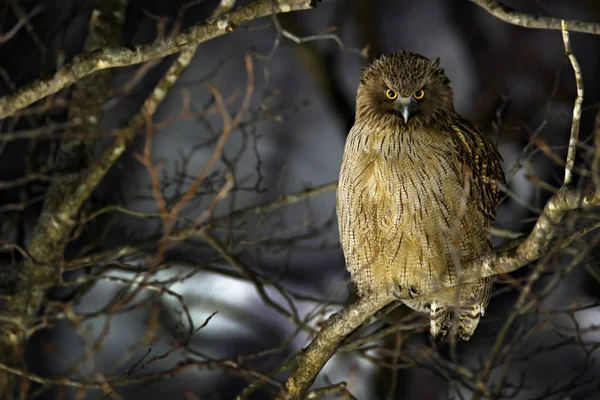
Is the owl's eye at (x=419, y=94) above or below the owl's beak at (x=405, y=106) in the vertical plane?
above

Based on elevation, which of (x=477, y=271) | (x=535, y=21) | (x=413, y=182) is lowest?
(x=477, y=271)

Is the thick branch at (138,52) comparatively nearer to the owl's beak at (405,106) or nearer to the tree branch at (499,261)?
the owl's beak at (405,106)

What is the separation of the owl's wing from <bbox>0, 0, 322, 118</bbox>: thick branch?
2.81 feet

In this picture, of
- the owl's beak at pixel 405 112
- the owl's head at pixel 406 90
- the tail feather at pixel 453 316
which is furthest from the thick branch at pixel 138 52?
the tail feather at pixel 453 316

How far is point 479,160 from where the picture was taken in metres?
3.18

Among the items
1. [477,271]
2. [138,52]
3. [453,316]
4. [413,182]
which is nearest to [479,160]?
[413,182]

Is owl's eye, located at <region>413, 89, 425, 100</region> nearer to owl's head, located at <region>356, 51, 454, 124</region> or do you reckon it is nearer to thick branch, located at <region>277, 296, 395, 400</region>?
owl's head, located at <region>356, 51, 454, 124</region>

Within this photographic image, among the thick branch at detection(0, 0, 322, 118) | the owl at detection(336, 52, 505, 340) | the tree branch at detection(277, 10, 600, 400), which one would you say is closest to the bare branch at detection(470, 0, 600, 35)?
the tree branch at detection(277, 10, 600, 400)

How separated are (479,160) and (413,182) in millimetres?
367

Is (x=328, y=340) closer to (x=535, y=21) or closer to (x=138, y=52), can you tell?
(x=138, y=52)

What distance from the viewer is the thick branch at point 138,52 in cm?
286

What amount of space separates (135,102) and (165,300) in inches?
56.3

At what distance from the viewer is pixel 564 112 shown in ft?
15.9

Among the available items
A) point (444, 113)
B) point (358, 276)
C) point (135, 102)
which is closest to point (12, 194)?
point (135, 102)
